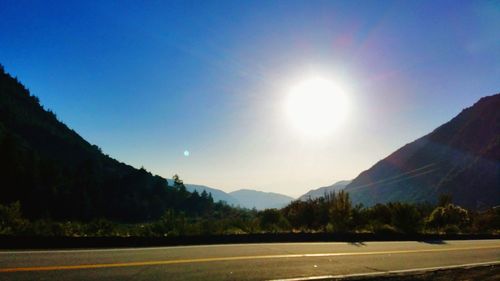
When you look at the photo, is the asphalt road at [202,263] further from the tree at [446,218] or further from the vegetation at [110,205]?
the tree at [446,218]

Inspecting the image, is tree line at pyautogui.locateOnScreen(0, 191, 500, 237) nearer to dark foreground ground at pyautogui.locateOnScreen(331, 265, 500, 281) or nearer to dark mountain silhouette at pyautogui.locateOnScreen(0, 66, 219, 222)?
dark foreground ground at pyautogui.locateOnScreen(331, 265, 500, 281)

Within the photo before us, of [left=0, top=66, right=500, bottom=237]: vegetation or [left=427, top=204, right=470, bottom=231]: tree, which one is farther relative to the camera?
[left=427, top=204, right=470, bottom=231]: tree

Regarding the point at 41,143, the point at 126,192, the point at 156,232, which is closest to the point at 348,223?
the point at 156,232

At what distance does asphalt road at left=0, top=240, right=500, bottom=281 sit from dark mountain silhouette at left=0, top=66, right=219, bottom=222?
113 feet

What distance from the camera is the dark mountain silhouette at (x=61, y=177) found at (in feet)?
240

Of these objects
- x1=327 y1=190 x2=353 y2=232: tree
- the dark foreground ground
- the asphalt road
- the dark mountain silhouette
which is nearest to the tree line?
x1=327 y1=190 x2=353 y2=232: tree

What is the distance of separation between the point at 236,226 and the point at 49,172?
241ft

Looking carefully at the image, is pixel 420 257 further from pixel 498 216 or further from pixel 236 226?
pixel 498 216

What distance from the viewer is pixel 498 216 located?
122 ft

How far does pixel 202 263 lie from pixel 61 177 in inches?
3309

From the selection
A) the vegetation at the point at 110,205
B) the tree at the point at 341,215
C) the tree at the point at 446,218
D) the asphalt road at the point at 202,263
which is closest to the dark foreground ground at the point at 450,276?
the asphalt road at the point at 202,263

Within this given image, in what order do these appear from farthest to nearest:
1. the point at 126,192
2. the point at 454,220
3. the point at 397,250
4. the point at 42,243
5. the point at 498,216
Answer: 1. the point at 126,192
2. the point at 498,216
3. the point at 454,220
4. the point at 397,250
5. the point at 42,243

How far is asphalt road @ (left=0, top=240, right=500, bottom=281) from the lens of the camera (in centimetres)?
712

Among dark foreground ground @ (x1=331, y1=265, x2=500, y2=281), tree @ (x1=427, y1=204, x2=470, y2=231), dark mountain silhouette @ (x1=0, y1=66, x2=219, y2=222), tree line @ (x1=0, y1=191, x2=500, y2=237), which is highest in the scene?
dark mountain silhouette @ (x1=0, y1=66, x2=219, y2=222)
